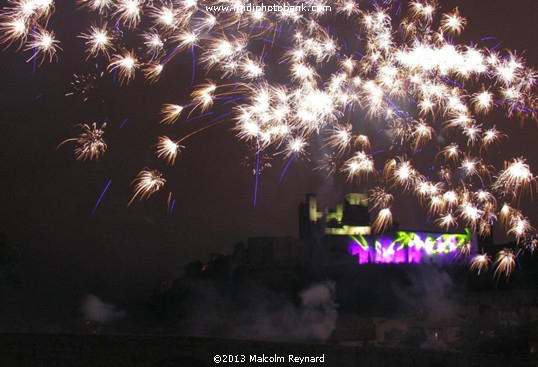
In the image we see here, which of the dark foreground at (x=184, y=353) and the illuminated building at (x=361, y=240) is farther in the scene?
the illuminated building at (x=361, y=240)

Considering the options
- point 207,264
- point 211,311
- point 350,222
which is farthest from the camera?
point 350,222

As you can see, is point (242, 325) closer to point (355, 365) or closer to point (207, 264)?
point (355, 365)

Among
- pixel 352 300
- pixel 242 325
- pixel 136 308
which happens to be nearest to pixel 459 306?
pixel 352 300

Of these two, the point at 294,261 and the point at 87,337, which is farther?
the point at 294,261

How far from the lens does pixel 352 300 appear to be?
4481 cm

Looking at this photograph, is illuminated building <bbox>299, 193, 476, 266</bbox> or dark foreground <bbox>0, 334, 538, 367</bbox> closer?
dark foreground <bbox>0, 334, 538, 367</bbox>

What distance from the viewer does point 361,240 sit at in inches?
2392

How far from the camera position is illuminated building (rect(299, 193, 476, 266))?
59094mm

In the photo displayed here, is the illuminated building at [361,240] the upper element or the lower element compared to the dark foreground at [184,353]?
upper

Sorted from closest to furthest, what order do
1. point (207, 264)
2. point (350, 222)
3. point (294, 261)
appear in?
point (294, 261) → point (207, 264) → point (350, 222)

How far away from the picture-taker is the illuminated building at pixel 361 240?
59094mm

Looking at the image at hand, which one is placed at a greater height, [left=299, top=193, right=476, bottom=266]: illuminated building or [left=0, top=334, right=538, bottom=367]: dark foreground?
[left=299, top=193, right=476, bottom=266]: illuminated building

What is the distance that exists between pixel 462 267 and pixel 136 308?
26849 millimetres

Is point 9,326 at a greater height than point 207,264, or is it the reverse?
point 207,264
